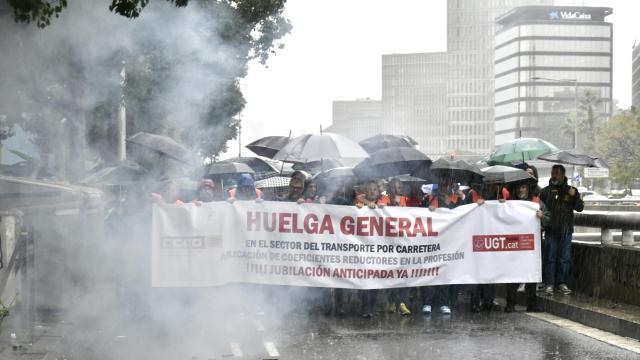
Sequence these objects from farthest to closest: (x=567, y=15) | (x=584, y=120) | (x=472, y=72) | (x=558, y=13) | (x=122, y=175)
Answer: (x=472, y=72) → (x=567, y=15) → (x=558, y=13) → (x=584, y=120) → (x=122, y=175)

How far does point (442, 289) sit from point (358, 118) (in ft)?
436

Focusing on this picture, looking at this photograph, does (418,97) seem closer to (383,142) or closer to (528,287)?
(383,142)

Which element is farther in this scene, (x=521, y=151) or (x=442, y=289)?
(x=521, y=151)

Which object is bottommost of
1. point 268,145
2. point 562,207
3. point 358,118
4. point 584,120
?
point 562,207

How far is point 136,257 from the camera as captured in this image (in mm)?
9492

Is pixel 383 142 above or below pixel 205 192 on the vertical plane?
above

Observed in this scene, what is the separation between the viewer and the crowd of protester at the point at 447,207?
32.1 ft

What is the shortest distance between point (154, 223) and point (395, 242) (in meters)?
2.62

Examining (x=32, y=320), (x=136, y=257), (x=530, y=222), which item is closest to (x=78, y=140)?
(x=136, y=257)

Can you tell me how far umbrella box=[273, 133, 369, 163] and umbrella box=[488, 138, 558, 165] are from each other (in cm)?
321

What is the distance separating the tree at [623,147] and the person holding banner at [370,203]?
52.9 meters

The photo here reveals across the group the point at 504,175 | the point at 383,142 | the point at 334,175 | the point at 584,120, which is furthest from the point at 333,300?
the point at 584,120

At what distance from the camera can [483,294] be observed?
10086 millimetres

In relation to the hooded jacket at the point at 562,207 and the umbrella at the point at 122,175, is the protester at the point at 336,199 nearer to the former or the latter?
the hooded jacket at the point at 562,207
